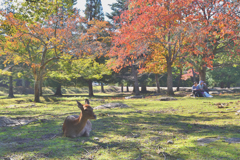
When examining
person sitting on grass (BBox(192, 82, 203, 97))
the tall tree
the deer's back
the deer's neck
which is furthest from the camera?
the tall tree

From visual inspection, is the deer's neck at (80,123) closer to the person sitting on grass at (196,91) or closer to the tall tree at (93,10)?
the person sitting on grass at (196,91)

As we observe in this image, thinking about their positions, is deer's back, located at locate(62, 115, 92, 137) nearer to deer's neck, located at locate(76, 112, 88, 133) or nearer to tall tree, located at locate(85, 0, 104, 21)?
deer's neck, located at locate(76, 112, 88, 133)

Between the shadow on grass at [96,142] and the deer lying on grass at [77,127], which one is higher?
the deer lying on grass at [77,127]

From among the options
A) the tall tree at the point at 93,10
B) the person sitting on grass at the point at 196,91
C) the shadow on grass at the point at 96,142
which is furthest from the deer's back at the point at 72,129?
the tall tree at the point at 93,10

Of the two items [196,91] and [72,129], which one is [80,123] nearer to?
[72,129]

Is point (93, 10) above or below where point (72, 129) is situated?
above

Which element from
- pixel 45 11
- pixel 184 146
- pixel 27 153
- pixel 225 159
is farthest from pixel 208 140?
pixel 45 11

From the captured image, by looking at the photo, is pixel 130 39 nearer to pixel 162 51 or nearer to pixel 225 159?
pixel 162 51

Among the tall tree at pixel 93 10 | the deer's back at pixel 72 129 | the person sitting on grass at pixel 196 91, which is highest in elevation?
the tall tree at pixel 93 10

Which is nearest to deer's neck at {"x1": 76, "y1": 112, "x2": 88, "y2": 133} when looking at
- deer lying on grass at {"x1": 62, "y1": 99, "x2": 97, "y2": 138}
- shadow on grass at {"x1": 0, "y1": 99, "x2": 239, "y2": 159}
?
deer lying on grass at {"x1": 62, "y1": 99, "x2": 97, "y2": 138}

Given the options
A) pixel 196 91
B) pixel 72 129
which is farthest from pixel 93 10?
pixel 72 129

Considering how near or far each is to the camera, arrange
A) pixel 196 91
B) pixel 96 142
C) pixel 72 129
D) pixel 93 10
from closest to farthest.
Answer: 1. pixel 96 142
2. pixel 72 129
3. pixel 196 91
4. pixel 93 10

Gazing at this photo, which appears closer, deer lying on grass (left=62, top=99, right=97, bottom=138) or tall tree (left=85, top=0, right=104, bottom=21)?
deer lying on grass (left=62, top=99, right=97, bottom=138)

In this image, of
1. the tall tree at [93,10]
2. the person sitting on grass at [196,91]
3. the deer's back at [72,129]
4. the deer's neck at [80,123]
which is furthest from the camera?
the tall tree at [93,10]
